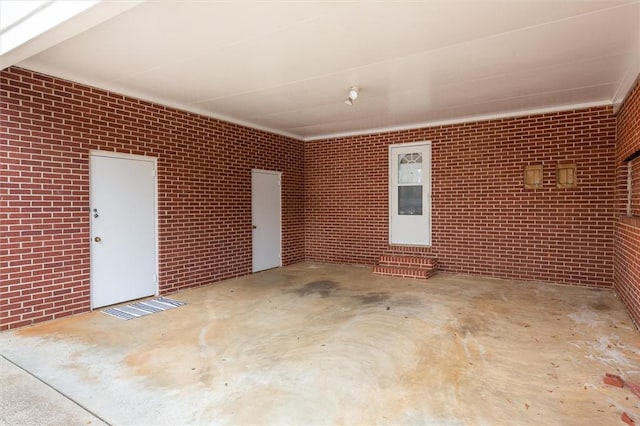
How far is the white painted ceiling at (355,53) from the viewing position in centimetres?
286

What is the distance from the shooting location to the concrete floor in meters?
2.31

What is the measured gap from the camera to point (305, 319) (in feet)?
13.5

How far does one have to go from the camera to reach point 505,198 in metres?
6.21

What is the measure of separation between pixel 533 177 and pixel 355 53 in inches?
161

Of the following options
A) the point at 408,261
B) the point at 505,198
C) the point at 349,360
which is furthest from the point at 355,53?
the point at 408,261

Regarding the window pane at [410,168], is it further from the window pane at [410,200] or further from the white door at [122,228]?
the white door at [122,228]

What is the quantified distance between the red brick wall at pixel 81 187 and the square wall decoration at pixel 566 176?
209 inches

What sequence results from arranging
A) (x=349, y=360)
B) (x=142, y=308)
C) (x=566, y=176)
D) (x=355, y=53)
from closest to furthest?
(x=349, y=360) < (x=355, y=53) < (x=142, y=308) < (x=566, y=176)

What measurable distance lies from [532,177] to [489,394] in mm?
4599

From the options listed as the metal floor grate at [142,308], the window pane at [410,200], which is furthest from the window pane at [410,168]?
the metal floor grate at [142,308]

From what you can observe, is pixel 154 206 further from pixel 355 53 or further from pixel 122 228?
pixel 355 53

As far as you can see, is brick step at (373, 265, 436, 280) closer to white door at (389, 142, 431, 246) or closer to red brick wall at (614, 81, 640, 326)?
white door at (389, 142, 431, 246)

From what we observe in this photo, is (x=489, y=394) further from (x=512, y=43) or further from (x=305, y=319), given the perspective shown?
(x=512, y=43)

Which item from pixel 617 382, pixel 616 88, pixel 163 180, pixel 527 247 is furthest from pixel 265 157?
pixel 617 382
